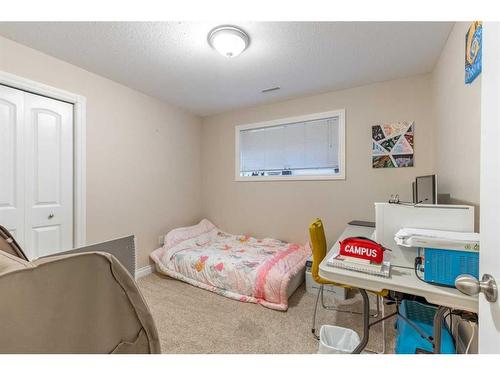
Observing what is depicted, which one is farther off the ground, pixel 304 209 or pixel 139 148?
pixel 139 148

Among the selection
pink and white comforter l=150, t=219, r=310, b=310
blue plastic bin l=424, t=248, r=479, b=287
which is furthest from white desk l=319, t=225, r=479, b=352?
pink and white comforter l=150, t=219, r=310, b=310

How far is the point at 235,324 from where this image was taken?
5.98 ft

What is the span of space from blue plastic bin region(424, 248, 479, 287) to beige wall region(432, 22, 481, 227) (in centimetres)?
53

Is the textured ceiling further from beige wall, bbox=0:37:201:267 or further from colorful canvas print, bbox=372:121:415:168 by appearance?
colorful canvas print, bbox=372:121:415:168

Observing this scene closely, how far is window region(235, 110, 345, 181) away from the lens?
2.81 m

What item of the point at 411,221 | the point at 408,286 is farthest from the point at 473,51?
the point at 408,286

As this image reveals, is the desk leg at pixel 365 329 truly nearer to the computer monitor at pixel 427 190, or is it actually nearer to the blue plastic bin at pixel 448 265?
the blue plastic bin at pixel 448 265

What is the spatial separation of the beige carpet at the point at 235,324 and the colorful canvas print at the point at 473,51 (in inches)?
71.2

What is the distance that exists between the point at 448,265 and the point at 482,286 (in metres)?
0.42
